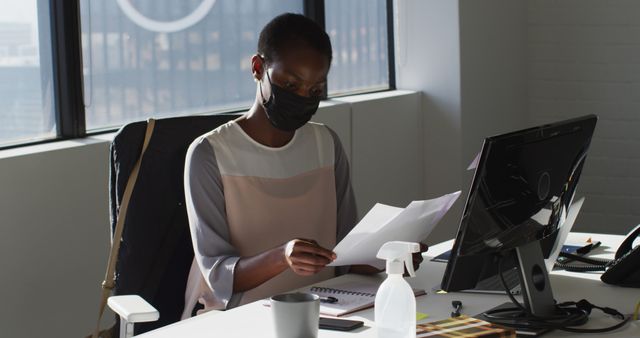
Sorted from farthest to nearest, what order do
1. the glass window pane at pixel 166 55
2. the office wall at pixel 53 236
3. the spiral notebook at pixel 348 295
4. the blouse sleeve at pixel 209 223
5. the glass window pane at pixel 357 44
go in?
the glass window pane at pixel 357 44, the glass window pane at pixel 166 55, the office wall at pixel 53 236, the blouse sleeve at pixel 209 223, the spiral notebook at pixel 348 295

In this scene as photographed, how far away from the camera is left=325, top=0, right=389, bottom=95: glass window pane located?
442cm

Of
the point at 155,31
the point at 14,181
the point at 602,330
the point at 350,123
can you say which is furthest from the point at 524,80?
the point at 602,330

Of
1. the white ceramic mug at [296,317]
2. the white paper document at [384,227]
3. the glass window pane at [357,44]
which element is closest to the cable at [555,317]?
the white paper document at [384,227]

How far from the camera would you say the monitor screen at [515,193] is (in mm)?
1778

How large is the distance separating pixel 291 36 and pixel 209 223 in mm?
458

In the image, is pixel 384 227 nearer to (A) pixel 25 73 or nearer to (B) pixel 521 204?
(B) pixel 521 204

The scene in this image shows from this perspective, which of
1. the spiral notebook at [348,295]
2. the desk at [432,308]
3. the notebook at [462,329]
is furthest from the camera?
the spiral notebook at [348,295]

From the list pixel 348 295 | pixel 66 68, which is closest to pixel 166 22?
pixel 66 68

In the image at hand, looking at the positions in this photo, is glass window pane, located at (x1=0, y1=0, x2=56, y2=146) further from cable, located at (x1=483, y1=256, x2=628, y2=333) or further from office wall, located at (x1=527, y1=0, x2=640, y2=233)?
office wall, located at (x1=527, y1=0, x2=640, y2=233)

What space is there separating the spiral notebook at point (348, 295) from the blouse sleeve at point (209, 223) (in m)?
0.19

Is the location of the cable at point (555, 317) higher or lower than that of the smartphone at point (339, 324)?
lower

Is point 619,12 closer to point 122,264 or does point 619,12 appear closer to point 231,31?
point 231,31

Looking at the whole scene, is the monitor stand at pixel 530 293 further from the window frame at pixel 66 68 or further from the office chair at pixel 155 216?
the window frame at pixel 66 68

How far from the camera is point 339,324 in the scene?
183 centimetres
